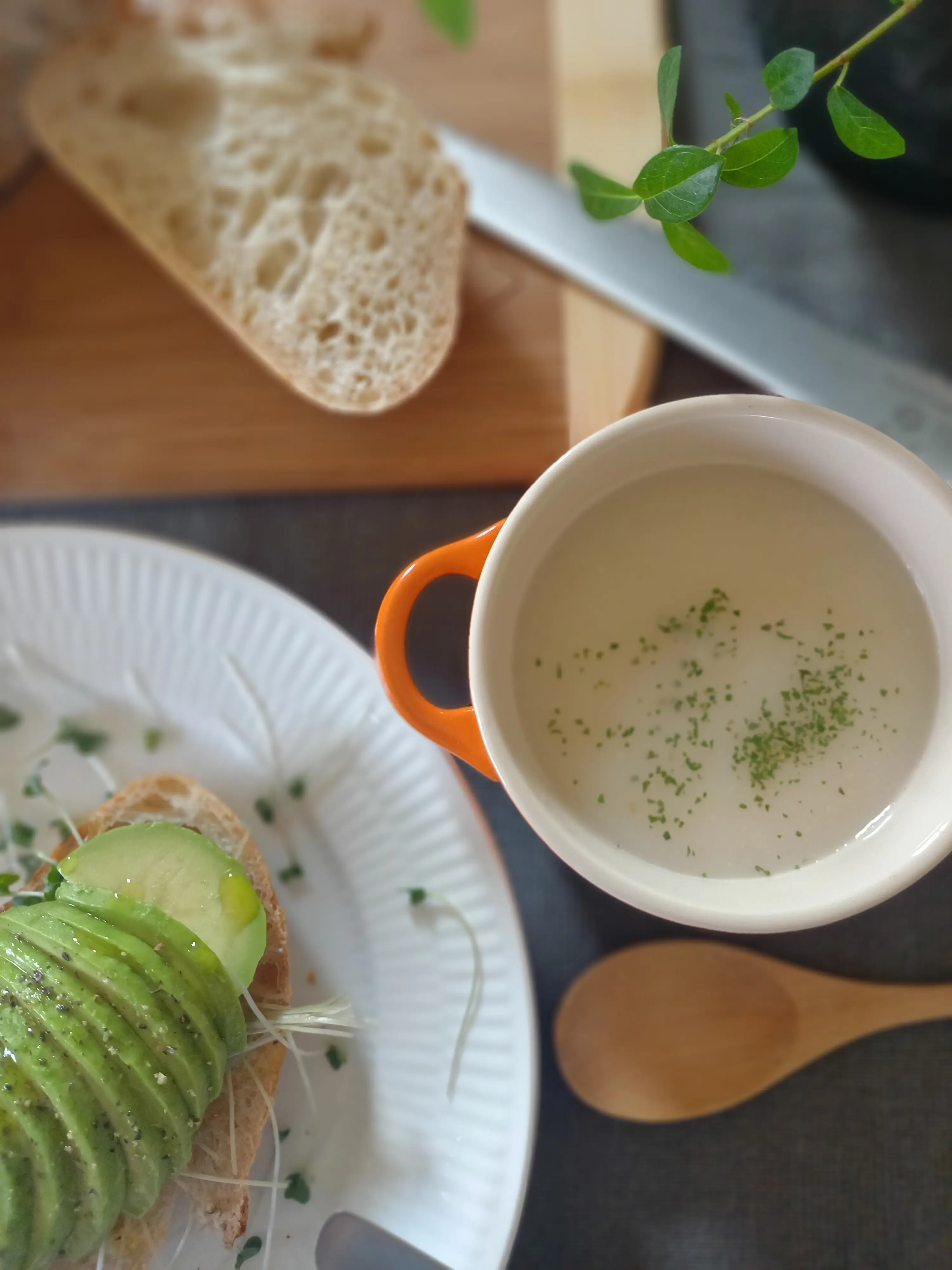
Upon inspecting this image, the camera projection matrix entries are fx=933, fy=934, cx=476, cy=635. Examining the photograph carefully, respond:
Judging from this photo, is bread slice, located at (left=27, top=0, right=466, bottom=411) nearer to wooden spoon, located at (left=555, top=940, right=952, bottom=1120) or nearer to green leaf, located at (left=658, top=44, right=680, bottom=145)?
green leaf, located at (left=658, top=44, right=680, bottom=145)

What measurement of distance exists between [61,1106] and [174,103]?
1210mm

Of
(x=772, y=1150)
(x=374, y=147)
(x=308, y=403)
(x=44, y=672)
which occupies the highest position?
(x=374, y=147)

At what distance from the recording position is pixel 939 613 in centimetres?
86

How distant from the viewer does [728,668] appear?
2.93 feet

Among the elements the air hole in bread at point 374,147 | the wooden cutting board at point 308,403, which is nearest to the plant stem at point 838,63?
the wooden cutting board at point 308,403

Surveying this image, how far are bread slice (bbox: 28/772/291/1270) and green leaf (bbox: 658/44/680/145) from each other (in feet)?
2.50

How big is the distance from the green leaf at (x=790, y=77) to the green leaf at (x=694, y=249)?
0.11 m

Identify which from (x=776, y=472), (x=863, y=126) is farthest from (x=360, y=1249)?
(x=863, y=126)

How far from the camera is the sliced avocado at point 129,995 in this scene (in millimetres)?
795

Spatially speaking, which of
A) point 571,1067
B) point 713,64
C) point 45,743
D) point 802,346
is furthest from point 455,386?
point 571,1067

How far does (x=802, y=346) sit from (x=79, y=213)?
98cm

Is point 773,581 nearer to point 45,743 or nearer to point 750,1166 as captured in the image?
point 750,1166

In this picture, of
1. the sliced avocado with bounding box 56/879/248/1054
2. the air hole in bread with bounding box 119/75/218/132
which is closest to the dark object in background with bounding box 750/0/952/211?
the air hole in bread with bounding box 119/75/218/132

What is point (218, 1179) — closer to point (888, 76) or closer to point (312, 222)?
point (312, 222)
